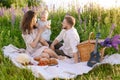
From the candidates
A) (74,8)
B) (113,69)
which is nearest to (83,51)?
(113,69)

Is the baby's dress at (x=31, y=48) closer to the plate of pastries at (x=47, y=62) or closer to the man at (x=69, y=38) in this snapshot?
the man at (x=69, y=38)

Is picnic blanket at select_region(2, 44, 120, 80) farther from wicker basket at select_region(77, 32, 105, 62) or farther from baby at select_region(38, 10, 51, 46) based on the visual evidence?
baby at select_region(38, 10, 51, 46)

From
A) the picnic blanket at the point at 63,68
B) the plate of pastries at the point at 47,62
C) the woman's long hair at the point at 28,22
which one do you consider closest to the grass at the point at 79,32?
the picnic blanket at the point at 63,68

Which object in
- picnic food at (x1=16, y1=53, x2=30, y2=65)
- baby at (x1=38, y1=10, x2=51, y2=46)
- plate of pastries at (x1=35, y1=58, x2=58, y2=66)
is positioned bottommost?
plate of pastries at (x1=35, y1=58, x2=58, y2=66)

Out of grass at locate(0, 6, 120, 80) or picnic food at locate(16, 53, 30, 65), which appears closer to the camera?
grass at locate(0, 6, 120, 80)

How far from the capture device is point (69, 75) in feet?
25.0

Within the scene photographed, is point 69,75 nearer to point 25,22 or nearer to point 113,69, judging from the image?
point 113,69

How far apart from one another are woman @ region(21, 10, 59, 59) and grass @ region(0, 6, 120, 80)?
2.09ft

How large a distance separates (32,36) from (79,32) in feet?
4.58

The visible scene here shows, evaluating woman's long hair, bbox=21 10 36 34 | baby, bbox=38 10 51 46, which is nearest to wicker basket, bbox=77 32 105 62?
baby, bbox=38 10 51 46

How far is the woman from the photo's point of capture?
29.5 ft

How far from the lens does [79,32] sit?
10109mm

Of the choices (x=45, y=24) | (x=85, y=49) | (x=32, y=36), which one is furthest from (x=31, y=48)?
(x=85, y=49)

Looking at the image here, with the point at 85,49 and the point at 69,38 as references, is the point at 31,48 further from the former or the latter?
the point at 85,49
